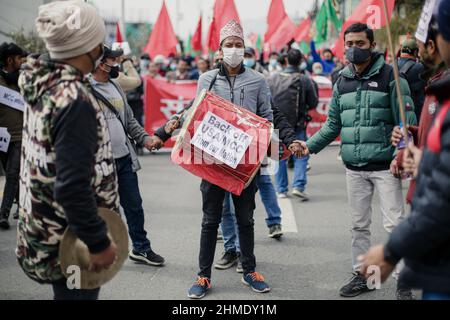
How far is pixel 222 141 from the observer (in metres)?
4.21

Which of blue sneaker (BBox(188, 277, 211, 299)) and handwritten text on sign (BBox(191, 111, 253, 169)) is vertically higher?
handwritten text on sign (BBox(191, 111, 253, 169))

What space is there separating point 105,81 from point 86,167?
8.92 ft

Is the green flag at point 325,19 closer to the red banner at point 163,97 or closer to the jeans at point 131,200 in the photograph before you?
the red banner at point 163,97

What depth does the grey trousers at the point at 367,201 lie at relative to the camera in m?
4.34

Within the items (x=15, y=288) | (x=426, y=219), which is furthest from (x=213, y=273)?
(x=426, y=219)

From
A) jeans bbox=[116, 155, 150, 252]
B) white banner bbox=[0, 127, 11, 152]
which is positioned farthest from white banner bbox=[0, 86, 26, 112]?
jeans bbox=[116, 155, 150, 252]

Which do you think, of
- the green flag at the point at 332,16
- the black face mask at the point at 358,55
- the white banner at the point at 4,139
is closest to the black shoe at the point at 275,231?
the black face mask at the point at 358,55

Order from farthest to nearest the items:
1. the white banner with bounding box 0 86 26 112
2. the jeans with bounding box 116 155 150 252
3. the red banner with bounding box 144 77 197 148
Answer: the red banner with bounding box 144 77 197 148, the white banner with bounding box 0 86 26 112, the jeans with bounding box 116 155 150 252

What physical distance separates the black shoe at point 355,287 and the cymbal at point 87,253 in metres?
2.32

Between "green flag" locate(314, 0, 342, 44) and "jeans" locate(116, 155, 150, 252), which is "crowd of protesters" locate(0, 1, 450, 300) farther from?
"green flag" locate(314, 0, 342, 44)

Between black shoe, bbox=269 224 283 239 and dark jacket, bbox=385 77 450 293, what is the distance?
3794 millimetres

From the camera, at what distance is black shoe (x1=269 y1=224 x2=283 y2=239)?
601cm

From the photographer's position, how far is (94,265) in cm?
249
